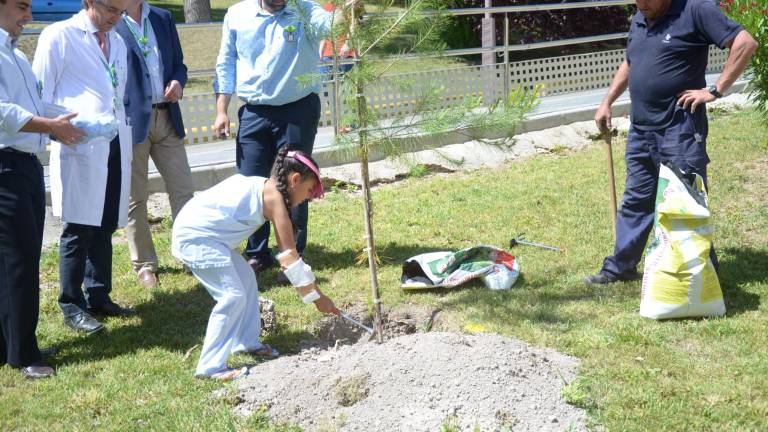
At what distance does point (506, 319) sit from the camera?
4855mm

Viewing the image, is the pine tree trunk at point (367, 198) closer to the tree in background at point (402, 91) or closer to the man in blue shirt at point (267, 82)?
the tree in background at point (402, 91)

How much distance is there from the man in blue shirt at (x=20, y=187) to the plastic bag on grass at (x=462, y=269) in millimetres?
2243

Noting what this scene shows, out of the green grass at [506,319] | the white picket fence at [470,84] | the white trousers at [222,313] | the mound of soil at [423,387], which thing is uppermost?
the white picket fence at [470,84]

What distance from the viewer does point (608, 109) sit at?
5.46 meters

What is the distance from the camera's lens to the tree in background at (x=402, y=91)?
4191mm

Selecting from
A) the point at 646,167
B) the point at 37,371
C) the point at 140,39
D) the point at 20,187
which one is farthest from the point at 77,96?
the point at 646,167

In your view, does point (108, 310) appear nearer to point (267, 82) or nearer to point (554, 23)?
point (267, 82)

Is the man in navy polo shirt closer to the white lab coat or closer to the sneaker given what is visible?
the sneaker

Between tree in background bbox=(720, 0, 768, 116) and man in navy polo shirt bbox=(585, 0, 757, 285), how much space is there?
327 centimetres

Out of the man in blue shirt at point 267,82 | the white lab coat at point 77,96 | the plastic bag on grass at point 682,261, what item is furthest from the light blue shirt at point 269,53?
the plastic bag on grass at point 682,261

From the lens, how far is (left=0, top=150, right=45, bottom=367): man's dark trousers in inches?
165

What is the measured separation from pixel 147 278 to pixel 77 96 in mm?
1508

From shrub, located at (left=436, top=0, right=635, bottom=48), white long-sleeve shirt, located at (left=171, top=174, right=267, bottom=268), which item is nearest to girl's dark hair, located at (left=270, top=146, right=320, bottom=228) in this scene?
white long-sleeve shirt, located at (left=171, top=174, right=267, bottom=268)

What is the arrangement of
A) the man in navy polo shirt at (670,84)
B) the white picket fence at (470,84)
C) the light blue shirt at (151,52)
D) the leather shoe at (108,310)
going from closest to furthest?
the white picket fence at (470,84)
the man in navy polo shirt at (670,84)
the leather shoe at (108,310)
the light blue shirt at (151,52)
